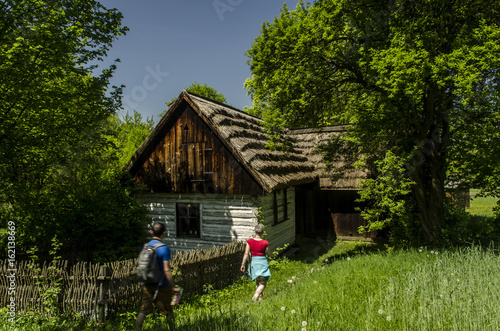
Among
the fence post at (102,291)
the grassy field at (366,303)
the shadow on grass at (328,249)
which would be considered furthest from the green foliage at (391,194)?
the fence post at (102,291)

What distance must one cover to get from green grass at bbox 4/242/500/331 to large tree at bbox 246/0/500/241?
→ 3.64 metres

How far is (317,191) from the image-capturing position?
52.4 ft

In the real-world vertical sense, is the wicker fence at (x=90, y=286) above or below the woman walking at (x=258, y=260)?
below

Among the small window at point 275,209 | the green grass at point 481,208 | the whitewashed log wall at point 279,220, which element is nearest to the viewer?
the whitewashed log wall at point 279,220

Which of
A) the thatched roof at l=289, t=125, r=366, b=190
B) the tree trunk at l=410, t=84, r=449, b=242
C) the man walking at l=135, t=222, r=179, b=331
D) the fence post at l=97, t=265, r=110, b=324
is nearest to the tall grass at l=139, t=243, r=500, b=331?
the man walking at l=135, t=222, r=179, b=331

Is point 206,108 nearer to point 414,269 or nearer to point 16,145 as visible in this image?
point 16,145

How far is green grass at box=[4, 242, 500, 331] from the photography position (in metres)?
4.24

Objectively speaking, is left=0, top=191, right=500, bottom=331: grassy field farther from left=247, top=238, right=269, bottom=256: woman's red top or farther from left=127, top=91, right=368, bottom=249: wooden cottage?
left=127, top=91, right=368, bottom=249: wooden cottage

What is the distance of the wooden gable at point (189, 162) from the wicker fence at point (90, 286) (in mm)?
3548

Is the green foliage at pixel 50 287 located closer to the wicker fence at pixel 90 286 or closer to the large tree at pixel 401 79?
the wicker fence at pixel 90 286

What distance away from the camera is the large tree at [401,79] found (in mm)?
8539

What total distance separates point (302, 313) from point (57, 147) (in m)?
8.79

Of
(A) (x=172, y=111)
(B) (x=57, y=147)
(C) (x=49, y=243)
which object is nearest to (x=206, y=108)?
(A) (x=172, y=111)

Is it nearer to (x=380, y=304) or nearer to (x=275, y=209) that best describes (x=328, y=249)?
(x=275, y=209)
